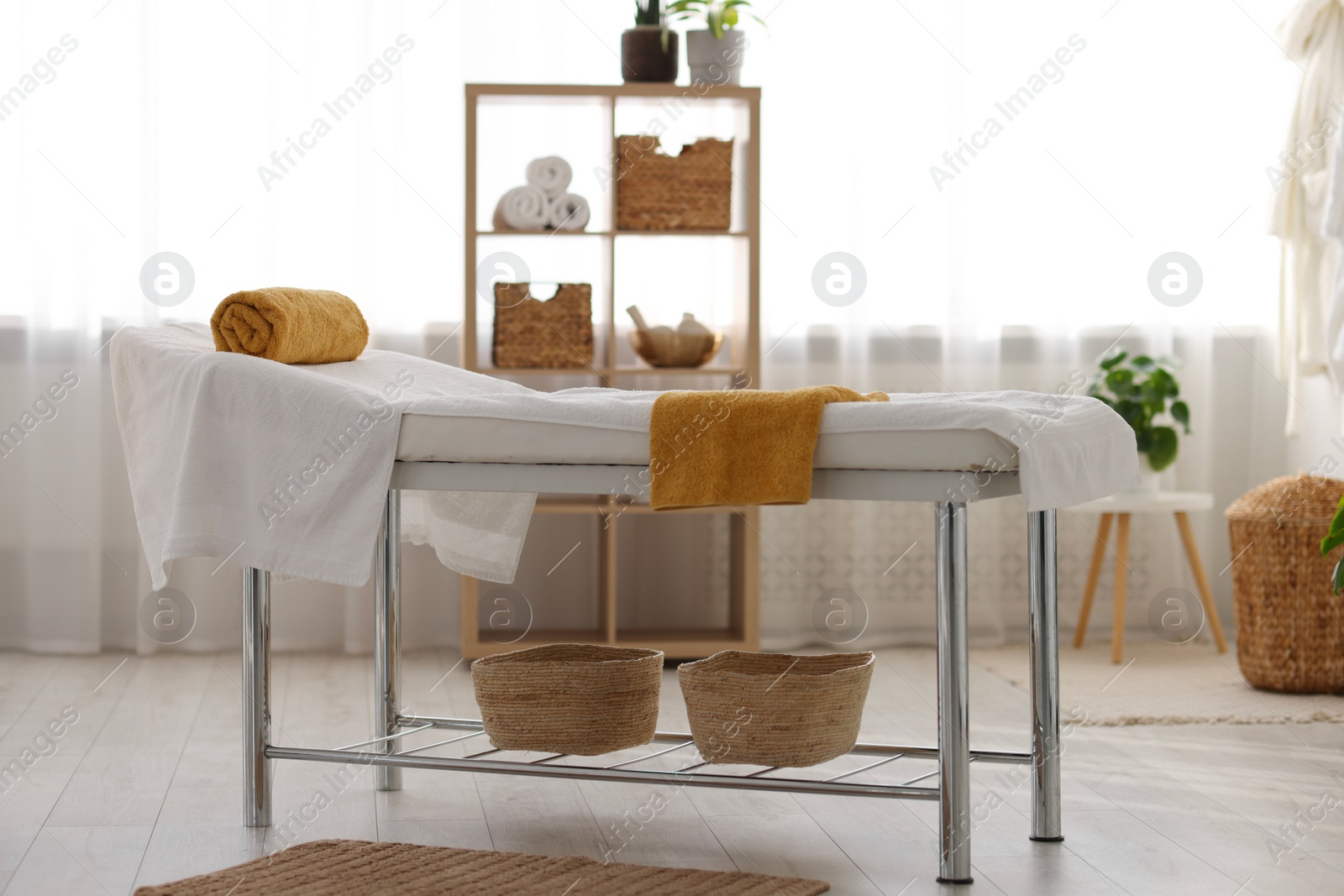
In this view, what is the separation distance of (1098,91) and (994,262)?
21.4 inches

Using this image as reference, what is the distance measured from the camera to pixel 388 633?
2182mm

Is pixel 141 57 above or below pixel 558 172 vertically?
above

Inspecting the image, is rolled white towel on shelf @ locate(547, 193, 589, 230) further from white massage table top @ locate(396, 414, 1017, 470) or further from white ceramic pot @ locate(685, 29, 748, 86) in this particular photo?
white massage table top @ locate(396, 414, 1017, 470)

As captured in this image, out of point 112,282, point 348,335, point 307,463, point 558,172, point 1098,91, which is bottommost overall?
point 307,463

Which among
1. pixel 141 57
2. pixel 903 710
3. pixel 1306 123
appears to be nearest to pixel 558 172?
pixel 141 57

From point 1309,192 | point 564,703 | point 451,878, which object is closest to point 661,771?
point 564,703

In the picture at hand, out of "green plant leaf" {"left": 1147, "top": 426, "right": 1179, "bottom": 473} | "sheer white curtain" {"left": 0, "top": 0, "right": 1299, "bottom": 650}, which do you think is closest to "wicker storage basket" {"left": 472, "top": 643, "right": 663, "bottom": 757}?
"sheer white curtain" {"left": 0, "top": 0, "right": 1299, "bottom": 650}

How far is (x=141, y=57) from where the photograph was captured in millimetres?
3459

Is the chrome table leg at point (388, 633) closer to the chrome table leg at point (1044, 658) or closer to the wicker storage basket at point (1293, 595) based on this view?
the chrome table leg at point (1044, 658)

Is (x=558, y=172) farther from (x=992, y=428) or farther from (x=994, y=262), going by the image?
(x=992, y=428)

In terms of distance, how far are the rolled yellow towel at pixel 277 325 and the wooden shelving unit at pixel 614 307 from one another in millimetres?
1219

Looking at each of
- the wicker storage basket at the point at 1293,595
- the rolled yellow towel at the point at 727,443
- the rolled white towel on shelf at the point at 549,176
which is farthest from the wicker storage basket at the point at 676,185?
the rolled yellow towel at the point at 727,443

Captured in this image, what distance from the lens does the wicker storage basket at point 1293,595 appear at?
302 centimetres

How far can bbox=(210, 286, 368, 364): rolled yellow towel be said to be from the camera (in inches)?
74.0
